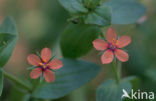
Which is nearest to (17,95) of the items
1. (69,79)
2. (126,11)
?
(69,79)

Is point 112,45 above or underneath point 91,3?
underneath

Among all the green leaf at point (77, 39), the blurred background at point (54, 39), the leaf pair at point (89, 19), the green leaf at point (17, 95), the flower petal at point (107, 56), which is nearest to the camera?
the flower petal at point (107, 56)

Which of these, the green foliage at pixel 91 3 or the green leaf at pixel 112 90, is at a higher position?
the green foliage at pixel 91 3

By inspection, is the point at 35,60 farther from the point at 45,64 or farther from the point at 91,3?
the point at 91,3

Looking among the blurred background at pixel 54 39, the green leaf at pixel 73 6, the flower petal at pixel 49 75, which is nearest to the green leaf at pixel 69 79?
the flower petal at pixel 49 75

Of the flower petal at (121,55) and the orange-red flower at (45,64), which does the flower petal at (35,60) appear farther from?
the flower petal at (121,55)

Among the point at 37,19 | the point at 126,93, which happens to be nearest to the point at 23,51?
the point at 37,19
